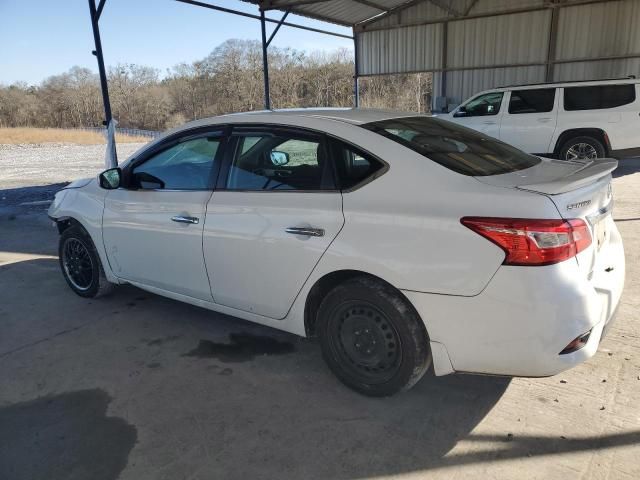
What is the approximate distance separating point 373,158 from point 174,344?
82.5 inches

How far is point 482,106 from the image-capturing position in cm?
1159

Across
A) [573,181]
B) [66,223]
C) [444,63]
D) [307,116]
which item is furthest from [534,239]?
[444,63]

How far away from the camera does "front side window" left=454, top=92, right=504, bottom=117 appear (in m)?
11.4

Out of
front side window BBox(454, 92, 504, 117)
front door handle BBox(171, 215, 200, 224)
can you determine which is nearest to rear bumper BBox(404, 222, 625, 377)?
front door handle BBox(171, 215, 200, 224)

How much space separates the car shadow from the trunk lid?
1000mm

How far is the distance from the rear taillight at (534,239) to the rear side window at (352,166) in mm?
733

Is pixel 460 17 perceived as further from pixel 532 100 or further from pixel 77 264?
pixel 77 264

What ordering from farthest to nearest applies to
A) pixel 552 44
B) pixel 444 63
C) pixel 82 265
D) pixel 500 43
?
pixel 444 63 → pixel 500 43 → pixel 552 44 → pixel 82 265

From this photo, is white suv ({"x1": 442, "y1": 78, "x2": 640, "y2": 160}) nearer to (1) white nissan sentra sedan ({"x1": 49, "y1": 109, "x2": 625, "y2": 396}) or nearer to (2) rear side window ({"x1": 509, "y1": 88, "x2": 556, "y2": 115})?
(2) rear side window ({"x1": 509, "y1": 88, "x2": 556, "y2": 115})

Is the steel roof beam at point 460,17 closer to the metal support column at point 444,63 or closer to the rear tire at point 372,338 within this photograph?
the metal support column at point 444,63

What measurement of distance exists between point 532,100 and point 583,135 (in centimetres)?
132

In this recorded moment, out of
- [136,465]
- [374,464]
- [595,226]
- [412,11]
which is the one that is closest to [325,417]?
[374,464]

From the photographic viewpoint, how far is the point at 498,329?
235cm

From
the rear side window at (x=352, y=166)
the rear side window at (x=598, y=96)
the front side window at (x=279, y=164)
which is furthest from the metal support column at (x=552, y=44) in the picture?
the rear side window at (x=352, y=166)
